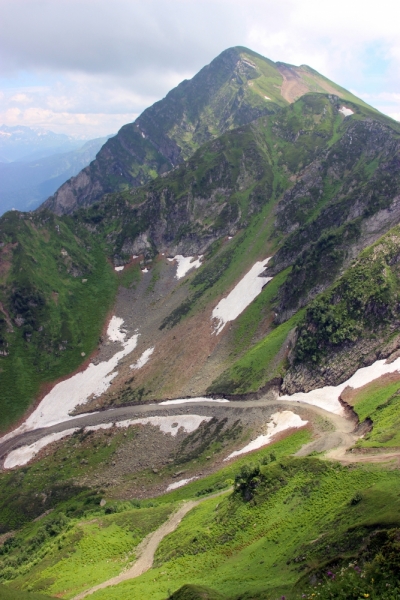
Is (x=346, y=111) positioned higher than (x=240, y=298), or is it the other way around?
(x=346, y=111)

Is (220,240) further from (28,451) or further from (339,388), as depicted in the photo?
(28,451)

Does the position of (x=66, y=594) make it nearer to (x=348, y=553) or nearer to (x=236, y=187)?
(x=348, y=553)

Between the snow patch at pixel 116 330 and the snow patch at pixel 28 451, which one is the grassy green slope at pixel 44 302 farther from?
the snow patch at pixel 28 451

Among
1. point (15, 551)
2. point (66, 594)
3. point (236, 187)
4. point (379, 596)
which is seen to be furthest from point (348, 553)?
point (236, 187)

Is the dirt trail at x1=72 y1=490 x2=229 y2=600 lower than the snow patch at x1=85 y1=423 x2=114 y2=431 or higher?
lower

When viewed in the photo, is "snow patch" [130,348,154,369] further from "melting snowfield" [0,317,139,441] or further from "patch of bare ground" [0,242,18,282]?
"patch of bare ground" [0,242,18,282]

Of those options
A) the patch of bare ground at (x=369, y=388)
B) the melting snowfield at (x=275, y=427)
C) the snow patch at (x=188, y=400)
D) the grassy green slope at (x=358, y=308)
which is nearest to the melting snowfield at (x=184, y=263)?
the snow patch at (x=188, y=400)

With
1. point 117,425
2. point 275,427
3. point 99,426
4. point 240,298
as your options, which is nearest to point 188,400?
point 117,425

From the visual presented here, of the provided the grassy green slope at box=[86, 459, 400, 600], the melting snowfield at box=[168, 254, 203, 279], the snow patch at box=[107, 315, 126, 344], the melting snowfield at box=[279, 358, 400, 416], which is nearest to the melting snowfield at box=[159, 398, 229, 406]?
the melting snowfield at box=[279, 358, 400, 416]
